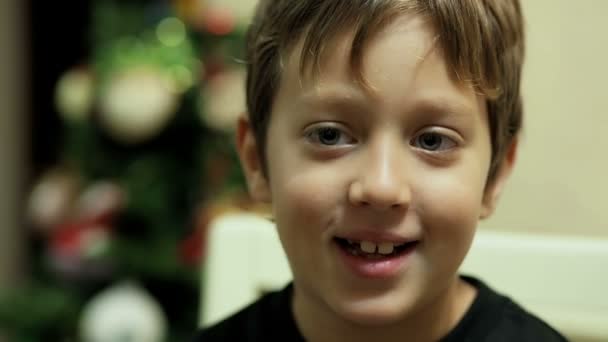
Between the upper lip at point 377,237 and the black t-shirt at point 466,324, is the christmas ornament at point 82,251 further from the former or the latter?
the upper lip at point 377,237

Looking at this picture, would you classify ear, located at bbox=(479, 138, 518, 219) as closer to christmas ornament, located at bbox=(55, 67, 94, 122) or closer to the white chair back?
the white chair back

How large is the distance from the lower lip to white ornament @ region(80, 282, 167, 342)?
1.09 meters

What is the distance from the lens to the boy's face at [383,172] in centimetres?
62

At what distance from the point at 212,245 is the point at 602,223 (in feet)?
1.98

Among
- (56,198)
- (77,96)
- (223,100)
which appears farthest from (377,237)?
(56,198)

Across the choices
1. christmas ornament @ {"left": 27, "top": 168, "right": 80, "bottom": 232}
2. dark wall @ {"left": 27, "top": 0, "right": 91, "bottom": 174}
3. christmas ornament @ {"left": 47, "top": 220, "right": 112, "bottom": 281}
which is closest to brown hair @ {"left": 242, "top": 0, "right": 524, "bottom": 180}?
christmas ornament @ {"left": 47, "top": 220, "right": 112, "bottom": 281}

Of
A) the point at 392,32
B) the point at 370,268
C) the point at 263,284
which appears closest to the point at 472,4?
the point at 392,32

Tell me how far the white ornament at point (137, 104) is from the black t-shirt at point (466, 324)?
2.84 feet

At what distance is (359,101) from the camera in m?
0.62

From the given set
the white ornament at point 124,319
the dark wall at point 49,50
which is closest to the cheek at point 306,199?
the white ornament at point 124,319

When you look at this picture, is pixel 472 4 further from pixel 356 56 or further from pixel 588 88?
pixel 588 88

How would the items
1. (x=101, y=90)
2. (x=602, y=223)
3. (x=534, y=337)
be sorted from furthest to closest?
(x=101, y=90) < (x=602, y=223) < (x=534, y=337)

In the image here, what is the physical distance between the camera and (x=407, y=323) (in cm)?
74

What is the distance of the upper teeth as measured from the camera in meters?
0.64
